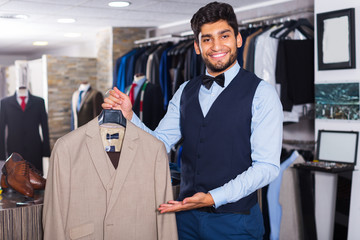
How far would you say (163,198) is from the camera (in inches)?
73.2

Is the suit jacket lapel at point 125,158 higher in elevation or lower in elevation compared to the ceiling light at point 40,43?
lower

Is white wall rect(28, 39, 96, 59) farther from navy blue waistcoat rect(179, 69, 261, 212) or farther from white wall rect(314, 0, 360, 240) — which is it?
navy blue waistcoat rect(179, 69, 261, 212)

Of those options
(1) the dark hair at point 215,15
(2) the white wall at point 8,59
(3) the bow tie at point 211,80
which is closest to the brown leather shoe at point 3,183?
(3) the bow tie at point 211,80

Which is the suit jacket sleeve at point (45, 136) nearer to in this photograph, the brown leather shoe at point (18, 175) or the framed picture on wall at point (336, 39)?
the brown leather shoe at point (18, 175)

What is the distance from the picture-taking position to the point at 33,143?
471cm

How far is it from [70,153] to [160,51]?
343 centimetres

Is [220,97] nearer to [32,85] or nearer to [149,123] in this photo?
[149,123]

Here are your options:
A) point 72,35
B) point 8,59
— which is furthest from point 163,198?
point 8,59

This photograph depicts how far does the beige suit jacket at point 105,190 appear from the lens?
175 cm

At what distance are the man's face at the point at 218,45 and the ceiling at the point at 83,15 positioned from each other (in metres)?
1.38

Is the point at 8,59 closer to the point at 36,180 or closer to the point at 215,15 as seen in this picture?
the point at 36,180

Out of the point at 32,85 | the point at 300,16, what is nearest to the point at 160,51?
the point at 300,16

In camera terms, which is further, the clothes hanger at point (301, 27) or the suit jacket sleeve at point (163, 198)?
the clothes hanger at point (301, 27)

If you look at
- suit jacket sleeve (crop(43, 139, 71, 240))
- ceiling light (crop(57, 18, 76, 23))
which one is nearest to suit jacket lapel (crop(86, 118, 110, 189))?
suit jacket sleeve (crop(43, 139, 71, 240))
